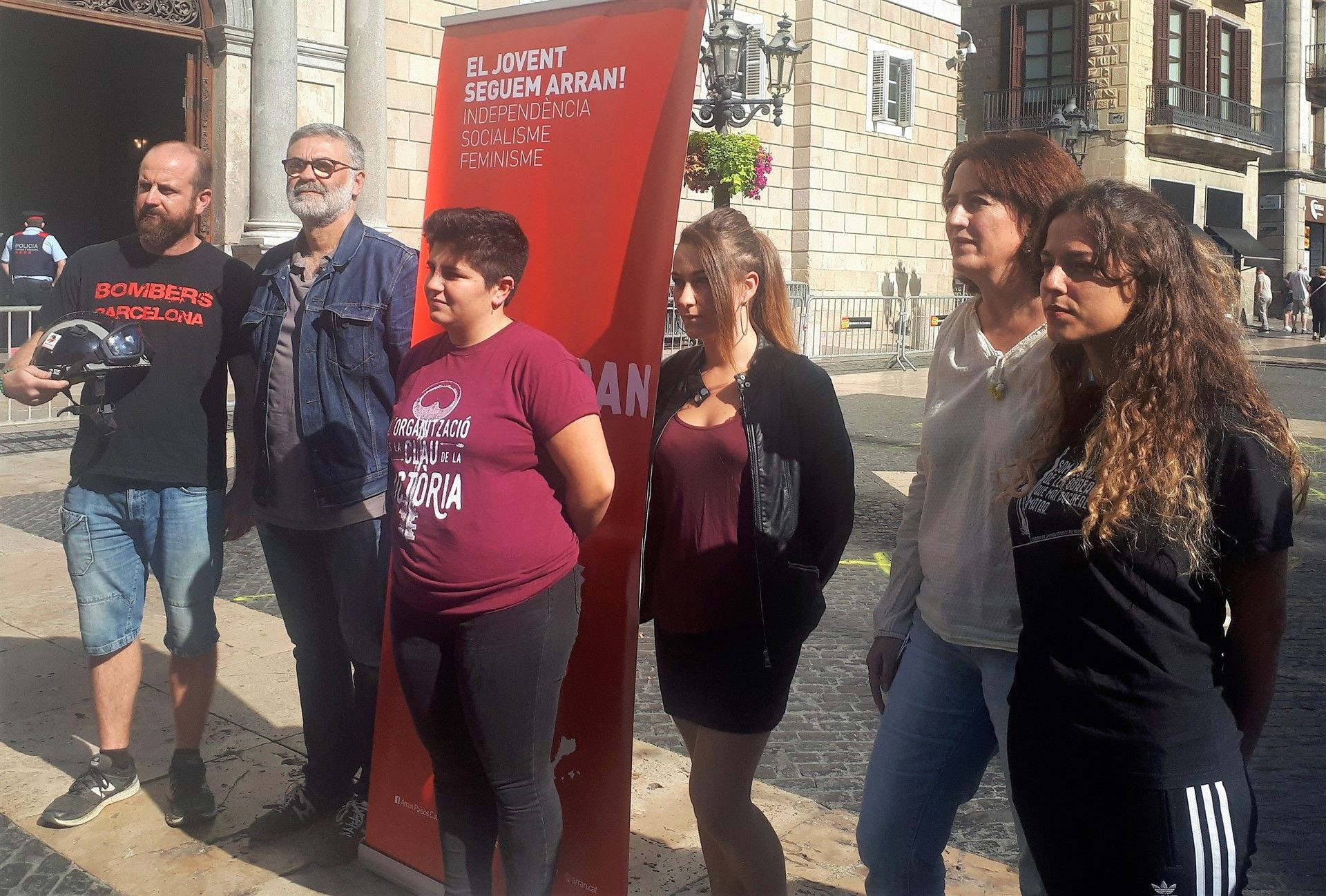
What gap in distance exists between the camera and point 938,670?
2.34m

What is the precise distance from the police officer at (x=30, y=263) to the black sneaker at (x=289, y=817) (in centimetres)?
1283

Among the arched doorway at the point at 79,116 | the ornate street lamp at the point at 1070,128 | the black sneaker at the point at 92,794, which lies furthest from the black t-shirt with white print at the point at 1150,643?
the ornate street lamp at the point at 1070,128

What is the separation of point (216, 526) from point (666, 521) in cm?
160

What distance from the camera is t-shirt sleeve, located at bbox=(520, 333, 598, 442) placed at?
96.0 inches

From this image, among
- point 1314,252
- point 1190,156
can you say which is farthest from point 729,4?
point 1314,252

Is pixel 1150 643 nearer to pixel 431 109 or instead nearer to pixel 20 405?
pixel 20 405

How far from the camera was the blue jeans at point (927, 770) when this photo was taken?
7.61 ft

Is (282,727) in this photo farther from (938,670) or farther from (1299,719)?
(1299,719)

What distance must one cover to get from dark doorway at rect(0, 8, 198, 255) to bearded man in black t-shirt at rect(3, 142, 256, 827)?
15.0 meters

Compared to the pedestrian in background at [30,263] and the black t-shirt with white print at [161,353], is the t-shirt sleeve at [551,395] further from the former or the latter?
the pedestrian in background at [30,263]

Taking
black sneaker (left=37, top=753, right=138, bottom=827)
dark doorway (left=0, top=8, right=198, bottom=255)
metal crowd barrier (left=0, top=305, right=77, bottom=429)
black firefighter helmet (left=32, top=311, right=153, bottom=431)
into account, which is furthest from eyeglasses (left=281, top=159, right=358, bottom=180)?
dark doorway (left=0, top=8, right=198, bottom=255)

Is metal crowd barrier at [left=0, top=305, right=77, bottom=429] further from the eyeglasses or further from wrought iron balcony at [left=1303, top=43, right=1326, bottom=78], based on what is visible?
wrought iron balcony at [left=1303, top=43, right=1326, bottom=78]

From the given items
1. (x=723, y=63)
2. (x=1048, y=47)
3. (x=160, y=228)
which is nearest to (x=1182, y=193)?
(x=1048, y=47)

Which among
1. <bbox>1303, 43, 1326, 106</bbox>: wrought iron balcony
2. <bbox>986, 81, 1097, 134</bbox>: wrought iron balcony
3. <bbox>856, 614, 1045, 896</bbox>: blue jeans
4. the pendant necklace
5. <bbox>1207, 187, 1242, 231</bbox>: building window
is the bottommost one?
<bbox>856, 614, 1045, 896</bbox>: blue jeans
